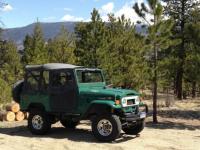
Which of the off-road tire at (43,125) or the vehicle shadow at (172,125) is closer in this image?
the off-road tire at (43,125)

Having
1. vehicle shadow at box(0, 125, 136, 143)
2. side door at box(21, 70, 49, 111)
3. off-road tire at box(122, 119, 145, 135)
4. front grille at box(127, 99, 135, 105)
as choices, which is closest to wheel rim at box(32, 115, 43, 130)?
vehicle shadow at box(0, 125, 136, 143)

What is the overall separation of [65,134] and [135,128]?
253cm

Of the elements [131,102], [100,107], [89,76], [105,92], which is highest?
[89,76]

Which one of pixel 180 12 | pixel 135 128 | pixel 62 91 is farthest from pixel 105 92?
pixel 180 12

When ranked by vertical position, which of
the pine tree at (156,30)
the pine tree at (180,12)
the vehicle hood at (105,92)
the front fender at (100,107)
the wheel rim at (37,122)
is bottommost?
the wheel rim at (37,122)

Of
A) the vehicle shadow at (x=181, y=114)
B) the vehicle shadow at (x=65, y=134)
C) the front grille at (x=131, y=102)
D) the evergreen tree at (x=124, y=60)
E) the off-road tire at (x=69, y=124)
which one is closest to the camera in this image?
the front grille at (x=131, y=102)

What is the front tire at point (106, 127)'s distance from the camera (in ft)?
43.1

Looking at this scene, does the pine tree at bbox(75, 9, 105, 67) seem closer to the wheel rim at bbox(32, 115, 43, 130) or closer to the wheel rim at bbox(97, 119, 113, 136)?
the wheel rim at bbox(32, 115, 43, 130)

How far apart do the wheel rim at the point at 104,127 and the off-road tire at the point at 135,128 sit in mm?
1589

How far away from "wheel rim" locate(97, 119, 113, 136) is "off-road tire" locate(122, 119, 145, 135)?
1589 mm

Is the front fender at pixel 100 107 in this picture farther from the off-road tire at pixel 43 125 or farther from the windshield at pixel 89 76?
the off-road tire at pixel 43 125

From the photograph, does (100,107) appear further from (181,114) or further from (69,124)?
(181,114)

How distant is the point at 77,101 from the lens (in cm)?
1410

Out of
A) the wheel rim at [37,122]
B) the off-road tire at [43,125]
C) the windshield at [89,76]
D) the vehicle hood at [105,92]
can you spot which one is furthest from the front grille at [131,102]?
the wheel rim at [37,122]
